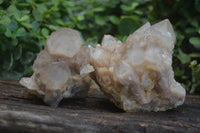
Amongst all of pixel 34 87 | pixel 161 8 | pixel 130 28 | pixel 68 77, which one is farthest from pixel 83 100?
pixel 161 8

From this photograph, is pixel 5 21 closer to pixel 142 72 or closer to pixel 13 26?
pixel 13 26

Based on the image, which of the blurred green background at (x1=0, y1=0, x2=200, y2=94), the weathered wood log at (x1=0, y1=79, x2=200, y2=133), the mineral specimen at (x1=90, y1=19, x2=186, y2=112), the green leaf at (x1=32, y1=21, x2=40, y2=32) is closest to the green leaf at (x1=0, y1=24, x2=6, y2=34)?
the blurred green background at (x1=0, y1=0, x2=200, y2=94)

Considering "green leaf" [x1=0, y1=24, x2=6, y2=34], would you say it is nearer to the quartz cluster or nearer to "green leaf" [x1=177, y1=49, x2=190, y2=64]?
the quartz cluster

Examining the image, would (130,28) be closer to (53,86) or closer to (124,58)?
(124,58)

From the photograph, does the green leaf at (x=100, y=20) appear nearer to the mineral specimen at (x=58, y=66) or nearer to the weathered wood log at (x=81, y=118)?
the mineral specimen at (x=58, y=66)

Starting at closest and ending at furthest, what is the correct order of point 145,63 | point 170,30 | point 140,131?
point 140,131, point 145,63, point 170,30
